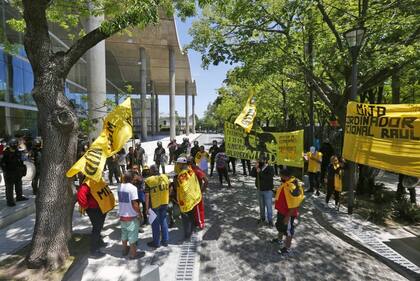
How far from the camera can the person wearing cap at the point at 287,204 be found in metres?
5.36

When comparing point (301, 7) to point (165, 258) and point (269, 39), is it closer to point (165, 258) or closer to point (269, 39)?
point (269, 39)

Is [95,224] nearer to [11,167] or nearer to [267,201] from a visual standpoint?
[267,201]

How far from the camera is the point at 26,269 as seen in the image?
16.2 ft

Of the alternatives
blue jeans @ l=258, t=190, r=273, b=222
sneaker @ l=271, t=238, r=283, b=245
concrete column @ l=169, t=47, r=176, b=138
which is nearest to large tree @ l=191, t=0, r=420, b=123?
blue jeans @ l=258, t=190, r=273, b=222

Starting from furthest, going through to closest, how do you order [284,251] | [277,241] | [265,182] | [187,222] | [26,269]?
[265,182] → [187,222] → [277,241] → [284,251] → [26,269]

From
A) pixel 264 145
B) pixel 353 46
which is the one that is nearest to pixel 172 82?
Answer: pixel 264 145

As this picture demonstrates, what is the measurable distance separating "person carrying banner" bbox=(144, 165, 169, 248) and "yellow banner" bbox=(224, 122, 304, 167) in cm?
288

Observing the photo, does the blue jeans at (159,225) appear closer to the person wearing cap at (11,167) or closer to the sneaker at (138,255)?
the sneaker at (138,255)

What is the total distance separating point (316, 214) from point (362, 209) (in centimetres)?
145

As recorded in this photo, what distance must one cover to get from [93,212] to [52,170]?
3.45 ft

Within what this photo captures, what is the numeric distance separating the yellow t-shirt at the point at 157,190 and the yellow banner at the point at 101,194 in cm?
72

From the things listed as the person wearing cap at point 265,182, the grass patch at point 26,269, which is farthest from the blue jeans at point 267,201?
the grass patch at point 26,269

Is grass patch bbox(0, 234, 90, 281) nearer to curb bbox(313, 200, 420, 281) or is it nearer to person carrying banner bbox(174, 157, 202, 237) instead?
person carrying banner bbox(174, 157, 202, 237)

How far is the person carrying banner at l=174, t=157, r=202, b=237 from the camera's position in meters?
6.22
